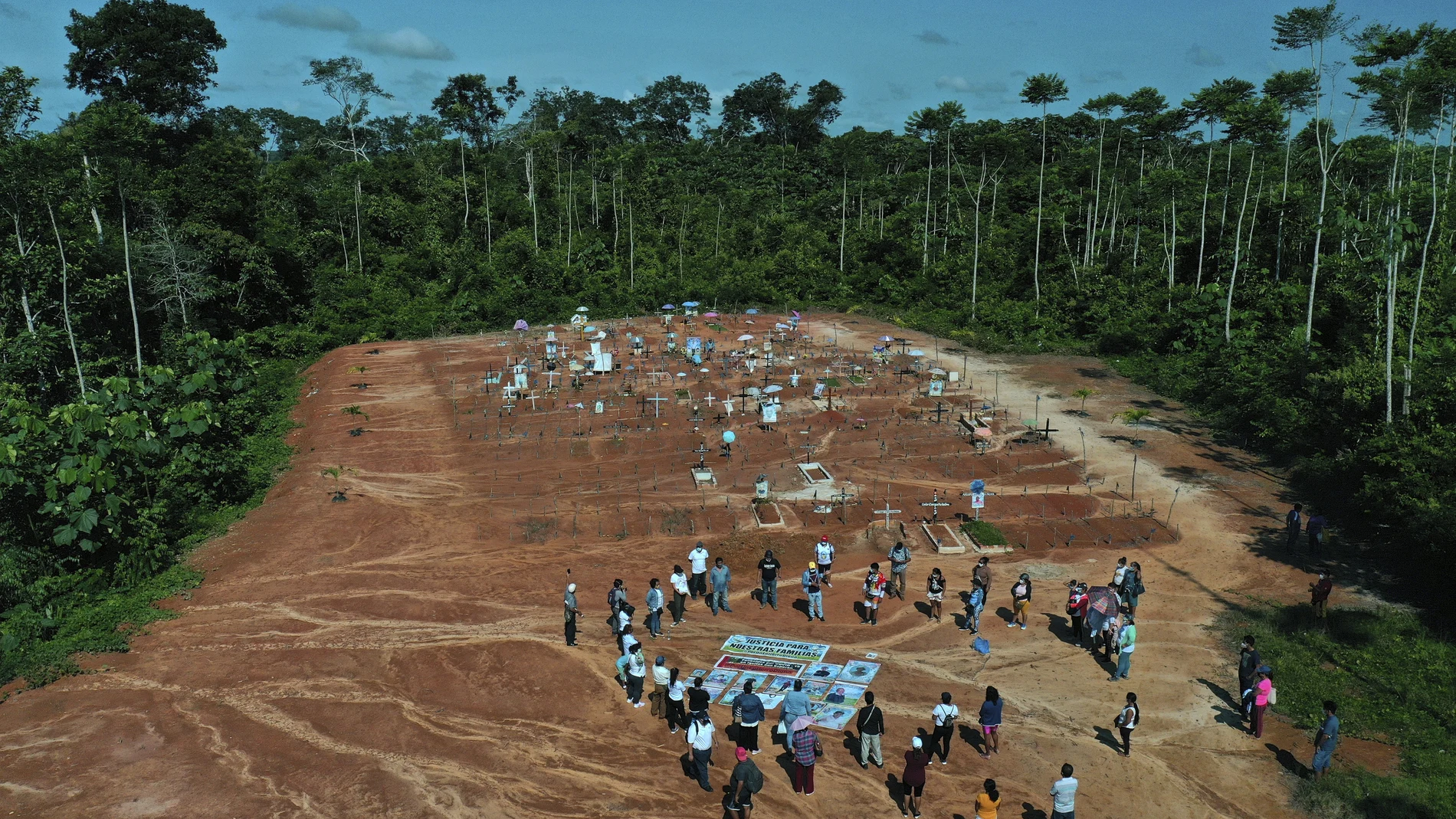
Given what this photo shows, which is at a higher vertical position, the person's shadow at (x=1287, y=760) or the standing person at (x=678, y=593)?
the standing person at (x=678, y=593)

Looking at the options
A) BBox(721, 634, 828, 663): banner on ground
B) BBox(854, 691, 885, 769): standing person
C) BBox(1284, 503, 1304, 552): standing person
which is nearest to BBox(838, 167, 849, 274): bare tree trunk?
BBox(1284, 503, 1304, 552): standing person

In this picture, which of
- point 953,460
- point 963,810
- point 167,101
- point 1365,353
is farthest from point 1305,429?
point 167,101

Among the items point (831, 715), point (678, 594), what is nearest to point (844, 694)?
point (831, 715)

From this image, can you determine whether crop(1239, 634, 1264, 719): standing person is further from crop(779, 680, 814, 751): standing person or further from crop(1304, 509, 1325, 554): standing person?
crop(1304, 509, 1325, 554): standing person

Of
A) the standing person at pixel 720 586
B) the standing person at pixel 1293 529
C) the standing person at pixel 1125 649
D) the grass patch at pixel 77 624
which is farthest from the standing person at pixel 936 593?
the grass patch at pixel 77 624

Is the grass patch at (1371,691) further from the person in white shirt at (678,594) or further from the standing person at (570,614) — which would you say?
the standing person at (570,614)

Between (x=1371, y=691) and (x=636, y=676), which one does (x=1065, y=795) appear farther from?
(x=1371, y=691)

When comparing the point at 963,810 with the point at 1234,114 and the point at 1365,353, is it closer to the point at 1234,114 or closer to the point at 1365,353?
the point at 1365,353
